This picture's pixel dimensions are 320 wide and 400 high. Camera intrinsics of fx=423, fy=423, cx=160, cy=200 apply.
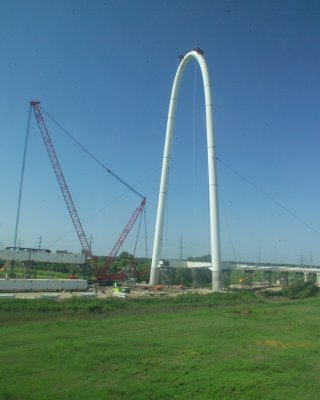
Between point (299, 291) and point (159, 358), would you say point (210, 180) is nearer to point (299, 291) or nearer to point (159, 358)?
point (299, 291)

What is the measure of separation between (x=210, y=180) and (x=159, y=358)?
54.5m

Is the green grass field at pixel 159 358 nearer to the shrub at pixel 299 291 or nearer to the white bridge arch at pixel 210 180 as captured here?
the white bridge arch at pixel 210 180

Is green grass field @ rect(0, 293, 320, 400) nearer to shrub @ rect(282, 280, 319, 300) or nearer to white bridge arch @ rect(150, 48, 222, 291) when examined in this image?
white bridge arch @ rect(150, 48, 222, 291)

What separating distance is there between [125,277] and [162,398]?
74.4 metres

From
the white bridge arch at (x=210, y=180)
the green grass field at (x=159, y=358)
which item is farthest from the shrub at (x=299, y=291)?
the green grass field at (x=159, y=358)

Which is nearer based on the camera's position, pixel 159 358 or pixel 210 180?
pixel 159 358

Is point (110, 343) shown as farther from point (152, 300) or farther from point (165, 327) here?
point (152, 300)

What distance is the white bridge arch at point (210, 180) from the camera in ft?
237

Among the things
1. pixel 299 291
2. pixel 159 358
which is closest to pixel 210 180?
pixel 299 291

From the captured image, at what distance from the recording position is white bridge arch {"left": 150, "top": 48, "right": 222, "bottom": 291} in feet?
237

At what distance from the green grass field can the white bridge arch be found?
113ft

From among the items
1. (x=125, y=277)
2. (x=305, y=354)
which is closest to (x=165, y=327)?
(x=305, y=354)

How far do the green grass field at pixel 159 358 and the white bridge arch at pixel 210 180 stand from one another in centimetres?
3436

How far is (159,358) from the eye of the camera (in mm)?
21188
